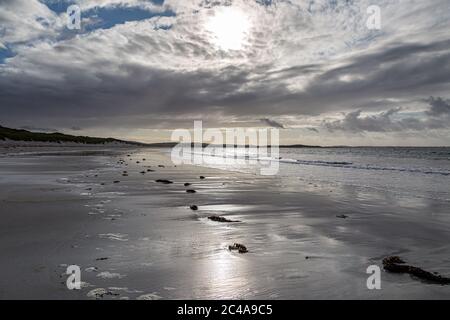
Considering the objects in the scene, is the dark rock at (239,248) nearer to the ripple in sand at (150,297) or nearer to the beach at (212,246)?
the beach at (212,246)

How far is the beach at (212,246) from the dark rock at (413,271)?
0.48 feet

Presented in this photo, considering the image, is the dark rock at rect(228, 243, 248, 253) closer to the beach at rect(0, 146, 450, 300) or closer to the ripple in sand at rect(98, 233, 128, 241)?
the beach at rect(0, 146, 450, 300)

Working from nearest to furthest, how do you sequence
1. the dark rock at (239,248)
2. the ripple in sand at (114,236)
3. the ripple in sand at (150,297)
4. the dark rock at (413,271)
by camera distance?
the ripple in sand at (150,297), the dark rock at (413,271), the dark rock at (239,248), the ripple in sand at (114,236)

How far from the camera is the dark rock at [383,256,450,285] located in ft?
17.6

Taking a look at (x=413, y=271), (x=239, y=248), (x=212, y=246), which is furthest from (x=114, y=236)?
(x=413, y=271)

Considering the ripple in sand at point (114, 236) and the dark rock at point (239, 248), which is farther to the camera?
the ripple in sand at point (114, 236)

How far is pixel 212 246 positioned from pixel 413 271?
141 inches

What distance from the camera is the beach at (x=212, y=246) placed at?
4.95 metres

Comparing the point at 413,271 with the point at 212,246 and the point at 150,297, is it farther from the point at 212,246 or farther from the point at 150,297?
the point at 150,297

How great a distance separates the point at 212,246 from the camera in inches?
277

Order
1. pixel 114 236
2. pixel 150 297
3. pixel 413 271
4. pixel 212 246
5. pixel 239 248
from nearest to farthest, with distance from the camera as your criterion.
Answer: pixel 150 297
pixel 413 271
pixel 239 248
pixel 212 246
pixel 114 236

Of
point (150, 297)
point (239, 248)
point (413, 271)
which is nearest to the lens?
point (150, 297)

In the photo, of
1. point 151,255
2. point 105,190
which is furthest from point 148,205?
point 151,255

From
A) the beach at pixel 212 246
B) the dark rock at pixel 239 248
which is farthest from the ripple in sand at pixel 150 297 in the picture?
the dark rock at pixel 239 248
